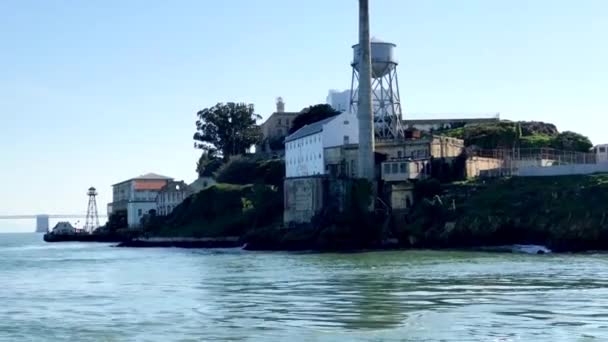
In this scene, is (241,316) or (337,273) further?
(337,273)

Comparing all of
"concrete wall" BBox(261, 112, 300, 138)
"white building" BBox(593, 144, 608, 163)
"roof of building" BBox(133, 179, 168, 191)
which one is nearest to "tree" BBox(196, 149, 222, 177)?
"concrete wall" BBox(261, 112, 300, 138)

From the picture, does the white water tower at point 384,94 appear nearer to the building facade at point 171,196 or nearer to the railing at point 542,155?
the railing at point 542,155

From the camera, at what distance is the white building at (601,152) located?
87.6 metres

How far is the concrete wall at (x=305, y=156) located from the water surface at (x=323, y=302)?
2976cm

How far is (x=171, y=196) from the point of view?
129875 millimetres

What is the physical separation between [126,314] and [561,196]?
4462cm

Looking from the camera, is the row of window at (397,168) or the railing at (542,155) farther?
the railing at (542,155)

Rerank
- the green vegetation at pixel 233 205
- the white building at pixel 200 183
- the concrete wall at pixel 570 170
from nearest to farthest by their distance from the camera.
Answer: the concrete wall at pixel 570 170 < the green vegetation at pixel 233 205 < the white building at pixel 200 183

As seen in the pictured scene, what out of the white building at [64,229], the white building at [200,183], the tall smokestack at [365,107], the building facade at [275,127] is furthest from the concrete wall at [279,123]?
the tall smokestack at [365,107]

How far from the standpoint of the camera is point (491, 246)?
217ft

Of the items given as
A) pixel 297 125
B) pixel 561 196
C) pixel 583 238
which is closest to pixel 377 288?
pixel 583 238

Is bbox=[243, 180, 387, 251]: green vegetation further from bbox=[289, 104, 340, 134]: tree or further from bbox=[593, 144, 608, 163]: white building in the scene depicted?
bbox=[289, 104, 340, 134]: tree

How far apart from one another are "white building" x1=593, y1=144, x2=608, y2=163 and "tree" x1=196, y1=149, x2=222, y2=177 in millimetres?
50831

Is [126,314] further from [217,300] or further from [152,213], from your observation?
[152,213]
